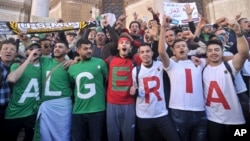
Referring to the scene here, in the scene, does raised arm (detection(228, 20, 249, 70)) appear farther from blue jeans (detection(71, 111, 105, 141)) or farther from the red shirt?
blue jeans (detection(71, 111, 105, 141))

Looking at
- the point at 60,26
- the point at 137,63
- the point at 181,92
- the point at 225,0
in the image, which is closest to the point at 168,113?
the point at 181,92

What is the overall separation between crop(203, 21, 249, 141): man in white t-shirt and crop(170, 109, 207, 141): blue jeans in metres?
0.09

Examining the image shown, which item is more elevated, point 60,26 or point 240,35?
point 60,26

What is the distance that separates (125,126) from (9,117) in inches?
66.4

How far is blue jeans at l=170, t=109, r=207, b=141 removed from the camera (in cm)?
316

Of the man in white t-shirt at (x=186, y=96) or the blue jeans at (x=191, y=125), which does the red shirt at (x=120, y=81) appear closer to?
the man in white t-shirt at (x=186, y=96)

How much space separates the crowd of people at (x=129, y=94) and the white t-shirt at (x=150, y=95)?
0.04 feet

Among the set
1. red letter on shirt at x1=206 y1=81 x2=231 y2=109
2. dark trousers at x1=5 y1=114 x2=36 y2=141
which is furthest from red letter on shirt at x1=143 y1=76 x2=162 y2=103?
dark trousers at x1=5 y1=114 x2=36 y2=141

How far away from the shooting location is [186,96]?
3248 millimetres

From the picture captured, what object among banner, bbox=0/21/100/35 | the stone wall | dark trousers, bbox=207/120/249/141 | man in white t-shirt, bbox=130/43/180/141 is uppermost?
the stone wall


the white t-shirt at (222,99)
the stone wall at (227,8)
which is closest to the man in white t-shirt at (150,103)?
the white t-shirt at (222,99)

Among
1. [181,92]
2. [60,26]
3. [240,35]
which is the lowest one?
[181,92]

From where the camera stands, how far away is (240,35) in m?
3.04

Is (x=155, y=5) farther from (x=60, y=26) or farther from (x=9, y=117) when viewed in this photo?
(x=9, y=117)
